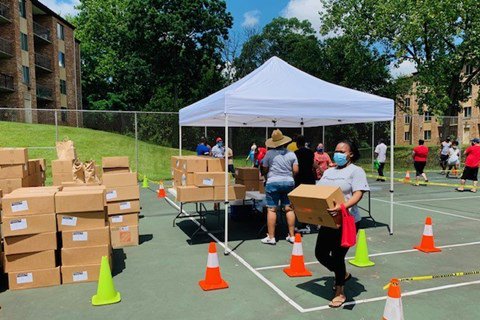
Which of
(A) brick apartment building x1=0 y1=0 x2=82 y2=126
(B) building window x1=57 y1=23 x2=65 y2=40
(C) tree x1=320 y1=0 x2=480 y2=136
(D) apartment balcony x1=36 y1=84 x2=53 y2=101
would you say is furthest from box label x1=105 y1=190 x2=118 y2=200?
(B) building window x1=57 y1=23 x2=65 y2=40

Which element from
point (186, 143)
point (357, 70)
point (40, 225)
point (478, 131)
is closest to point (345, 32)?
point (357, 70)

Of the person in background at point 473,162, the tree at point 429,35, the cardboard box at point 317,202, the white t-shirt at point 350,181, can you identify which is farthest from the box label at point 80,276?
the tree at point 429,35

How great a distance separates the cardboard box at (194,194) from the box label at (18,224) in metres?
2.65

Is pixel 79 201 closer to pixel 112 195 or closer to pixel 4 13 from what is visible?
pixel 112 195

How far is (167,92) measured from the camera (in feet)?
118

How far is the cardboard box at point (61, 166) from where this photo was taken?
8875 mm

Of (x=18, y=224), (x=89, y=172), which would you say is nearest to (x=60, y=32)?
(x=89, y=172)

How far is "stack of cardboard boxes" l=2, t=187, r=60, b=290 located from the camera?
15.9 feet

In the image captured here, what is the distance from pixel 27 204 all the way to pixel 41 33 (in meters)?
34.9

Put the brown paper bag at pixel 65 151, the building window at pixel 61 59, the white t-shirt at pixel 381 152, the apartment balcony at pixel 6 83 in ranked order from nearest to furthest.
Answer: the brown paper bag at pixel 65 151 → the white t-shirt at pixel 381 152 → the apartment balcony at pixel 6 83 → the building window at pixel 61 59

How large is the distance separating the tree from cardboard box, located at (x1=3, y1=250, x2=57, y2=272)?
2451 cm

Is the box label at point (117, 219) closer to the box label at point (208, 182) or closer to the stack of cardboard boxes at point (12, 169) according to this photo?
the box label at point (208, 182)

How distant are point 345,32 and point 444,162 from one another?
1320 cm

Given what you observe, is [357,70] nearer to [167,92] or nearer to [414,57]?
[414,57]
